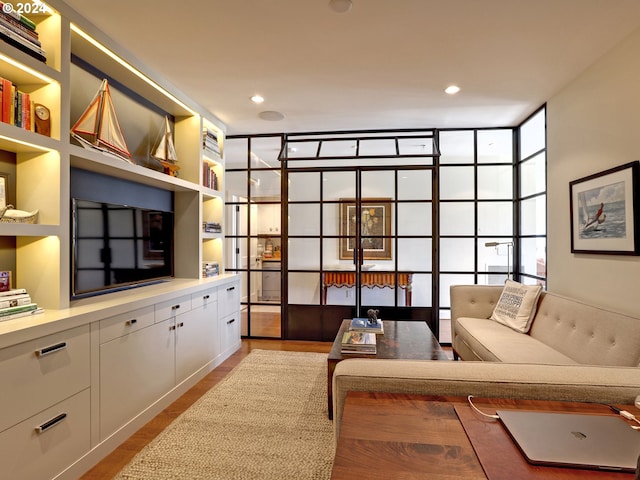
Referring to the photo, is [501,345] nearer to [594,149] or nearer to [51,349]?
[594,149]

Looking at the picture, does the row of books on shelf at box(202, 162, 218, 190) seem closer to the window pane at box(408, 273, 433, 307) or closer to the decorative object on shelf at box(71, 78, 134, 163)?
the decorative object on shelf at box(71, 78, 134, 163)

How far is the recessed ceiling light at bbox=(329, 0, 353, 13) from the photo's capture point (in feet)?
6.28

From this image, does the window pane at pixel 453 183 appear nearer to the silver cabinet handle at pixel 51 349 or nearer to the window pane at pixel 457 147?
the window pane at pixel 457 147

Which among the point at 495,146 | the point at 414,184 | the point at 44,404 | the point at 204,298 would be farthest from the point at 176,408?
the point at 495,146

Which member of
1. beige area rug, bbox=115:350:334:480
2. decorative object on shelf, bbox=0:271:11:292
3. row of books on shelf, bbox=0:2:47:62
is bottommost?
beige area rug, bbox=115:350:334:480

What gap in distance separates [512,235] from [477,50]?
2.40 meters

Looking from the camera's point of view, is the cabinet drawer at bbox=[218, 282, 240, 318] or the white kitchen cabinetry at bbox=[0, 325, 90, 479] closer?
the white kitchen cabinetry at bbox=[0, 325, 90, 479]

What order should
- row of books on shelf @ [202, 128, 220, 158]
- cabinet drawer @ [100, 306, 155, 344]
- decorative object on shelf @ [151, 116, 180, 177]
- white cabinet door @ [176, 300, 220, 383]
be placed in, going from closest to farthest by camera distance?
cabinet drawer @ [100, 306, 155, 344], white cabinet door @ [176, 300, 220, 383], decorative object on shelf @ [151, 116, 180, 177], row of books on shelf @ [202, 128, 220, 158]

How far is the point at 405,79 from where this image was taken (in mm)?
2855

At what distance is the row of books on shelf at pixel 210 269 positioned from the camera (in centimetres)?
360

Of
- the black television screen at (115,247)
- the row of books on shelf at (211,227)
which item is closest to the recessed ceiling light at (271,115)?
the row of books on shelf at (211,227)

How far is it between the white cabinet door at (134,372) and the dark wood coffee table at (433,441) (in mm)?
1651

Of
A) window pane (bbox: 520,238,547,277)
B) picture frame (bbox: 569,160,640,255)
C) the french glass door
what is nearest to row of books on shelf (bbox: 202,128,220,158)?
the french glass door

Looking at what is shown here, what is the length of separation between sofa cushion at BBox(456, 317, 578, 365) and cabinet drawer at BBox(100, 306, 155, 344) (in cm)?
237
